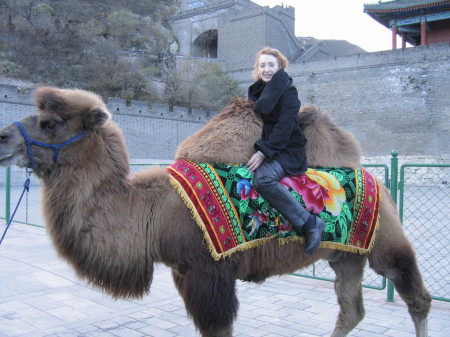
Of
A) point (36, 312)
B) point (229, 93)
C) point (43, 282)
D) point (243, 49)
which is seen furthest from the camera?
point (243, 49)

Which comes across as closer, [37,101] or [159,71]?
[37,101]

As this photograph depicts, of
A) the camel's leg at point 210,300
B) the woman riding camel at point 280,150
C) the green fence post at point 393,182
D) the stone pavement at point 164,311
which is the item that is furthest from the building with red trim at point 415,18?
the camel's leg at point 210,300

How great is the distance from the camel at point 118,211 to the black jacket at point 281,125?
6.3 inches

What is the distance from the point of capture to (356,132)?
36594mm

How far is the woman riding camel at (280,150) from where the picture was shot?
10.1 feet

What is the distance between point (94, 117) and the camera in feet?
9.32

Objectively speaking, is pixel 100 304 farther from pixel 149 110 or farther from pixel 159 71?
pixel 159 71

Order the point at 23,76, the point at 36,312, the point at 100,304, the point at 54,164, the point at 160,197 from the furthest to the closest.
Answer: the point at 23,76, the point at 100,304, the point at 36,312, the point at 160,197, the point at 54,164

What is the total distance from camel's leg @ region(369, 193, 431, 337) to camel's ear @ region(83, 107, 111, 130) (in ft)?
7.58

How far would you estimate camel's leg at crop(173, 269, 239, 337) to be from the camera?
286 cm

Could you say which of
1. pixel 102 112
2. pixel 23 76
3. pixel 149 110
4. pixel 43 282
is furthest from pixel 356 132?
pixel 102 112

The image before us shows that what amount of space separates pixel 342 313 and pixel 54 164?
271 cm

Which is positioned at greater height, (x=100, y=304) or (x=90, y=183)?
(x=90, y=183)

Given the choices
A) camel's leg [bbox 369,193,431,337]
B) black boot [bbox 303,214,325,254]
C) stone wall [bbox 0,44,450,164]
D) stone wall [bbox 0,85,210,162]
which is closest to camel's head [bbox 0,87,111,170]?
black boot [bbox 303,214,325,254]
